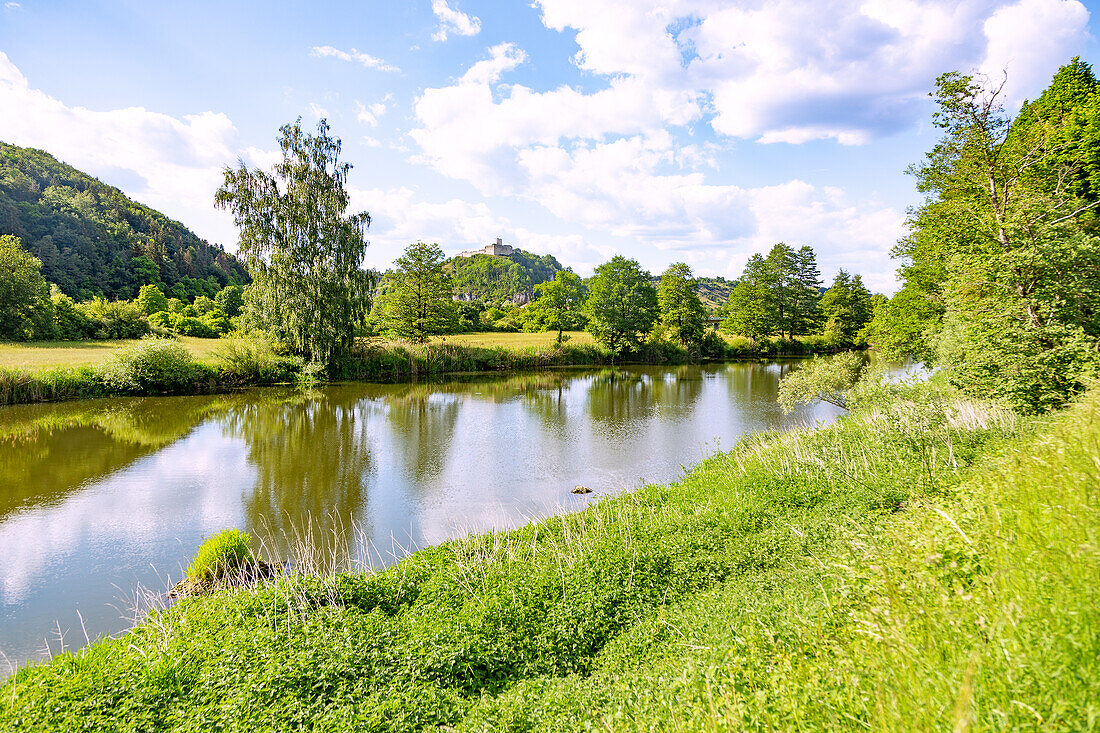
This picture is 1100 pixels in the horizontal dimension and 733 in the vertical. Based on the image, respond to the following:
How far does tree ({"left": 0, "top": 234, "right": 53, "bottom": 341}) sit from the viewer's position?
33219 mm

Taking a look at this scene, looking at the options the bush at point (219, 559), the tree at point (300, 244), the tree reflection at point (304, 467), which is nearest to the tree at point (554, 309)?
the tree at point (300, 244)

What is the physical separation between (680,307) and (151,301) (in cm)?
5637

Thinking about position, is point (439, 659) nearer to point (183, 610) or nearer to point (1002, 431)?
point (183, 610)

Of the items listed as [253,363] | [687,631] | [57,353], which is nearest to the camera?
[687,631]

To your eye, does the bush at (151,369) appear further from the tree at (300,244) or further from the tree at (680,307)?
the tree at (680,307)

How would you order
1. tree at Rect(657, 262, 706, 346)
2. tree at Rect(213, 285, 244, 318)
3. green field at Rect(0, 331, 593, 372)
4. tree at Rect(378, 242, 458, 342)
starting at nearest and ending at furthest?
green field at Rect(0, 331, 593, 372), tree at Rect(378, 242, 458, 342), tree at Rect(657, 262, 706, 346), tree at Rect(213, 285, 244, 318)

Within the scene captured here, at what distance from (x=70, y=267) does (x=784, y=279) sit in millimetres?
85064

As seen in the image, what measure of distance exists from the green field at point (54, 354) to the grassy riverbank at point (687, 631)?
2693cm

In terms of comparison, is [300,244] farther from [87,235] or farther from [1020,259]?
[87,235]

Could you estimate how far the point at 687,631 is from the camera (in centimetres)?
516

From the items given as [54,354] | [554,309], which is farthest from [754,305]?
[54,354]

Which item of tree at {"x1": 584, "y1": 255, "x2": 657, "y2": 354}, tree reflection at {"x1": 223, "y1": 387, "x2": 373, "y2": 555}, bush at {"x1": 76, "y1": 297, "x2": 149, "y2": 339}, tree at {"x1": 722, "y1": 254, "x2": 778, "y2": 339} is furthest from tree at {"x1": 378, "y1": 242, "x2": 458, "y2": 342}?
tree at {"x1": 722, "y1": 254, "x2": 778, "y2": 339}

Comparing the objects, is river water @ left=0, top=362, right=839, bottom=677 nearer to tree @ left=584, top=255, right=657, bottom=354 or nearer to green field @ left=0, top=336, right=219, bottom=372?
green field @ left=0, top=336, right=219, bottom=372

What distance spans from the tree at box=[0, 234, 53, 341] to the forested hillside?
2060 cm
